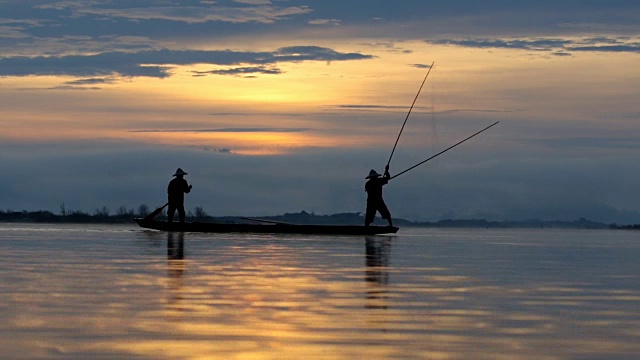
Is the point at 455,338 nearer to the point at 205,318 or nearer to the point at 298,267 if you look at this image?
the point at 205,318

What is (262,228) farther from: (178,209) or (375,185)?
(375,185)

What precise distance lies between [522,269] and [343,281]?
4478mm

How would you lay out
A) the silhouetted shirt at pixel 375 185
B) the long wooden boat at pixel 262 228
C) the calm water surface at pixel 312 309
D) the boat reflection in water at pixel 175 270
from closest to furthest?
the calm water surface at pixel 312 309 → the boat reflection in water at pixel 175 270 → the silhouetted shirt at pixel 375 185 → the long wooden boat at pixel 262 228

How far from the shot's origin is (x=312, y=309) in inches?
451

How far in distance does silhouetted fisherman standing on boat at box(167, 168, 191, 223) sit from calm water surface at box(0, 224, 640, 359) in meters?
18.0

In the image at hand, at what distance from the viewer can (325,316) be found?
1086 cm

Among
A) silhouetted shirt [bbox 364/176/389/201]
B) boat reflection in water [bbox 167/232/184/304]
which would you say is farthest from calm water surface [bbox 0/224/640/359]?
silhouetted shirt [bbox 364/176/389/201]

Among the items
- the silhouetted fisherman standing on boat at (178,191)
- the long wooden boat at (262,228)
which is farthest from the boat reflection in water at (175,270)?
the silhouetted fisherman standing on boat at (178,191)

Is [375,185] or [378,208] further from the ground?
[375,185]

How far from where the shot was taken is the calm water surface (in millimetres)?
8844

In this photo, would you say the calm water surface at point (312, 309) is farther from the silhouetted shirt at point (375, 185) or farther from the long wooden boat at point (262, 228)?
the long wooden boat at point (262, 228)

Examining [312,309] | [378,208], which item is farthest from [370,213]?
[312,309]

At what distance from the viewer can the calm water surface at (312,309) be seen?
29.0 feet

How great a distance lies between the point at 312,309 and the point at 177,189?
2717 centimetres
